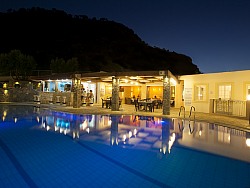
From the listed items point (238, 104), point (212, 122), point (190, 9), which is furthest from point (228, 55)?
point (212, 122)

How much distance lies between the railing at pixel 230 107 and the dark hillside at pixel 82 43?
37.4 metres

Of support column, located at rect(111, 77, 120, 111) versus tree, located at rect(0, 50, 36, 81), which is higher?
tree, located at rect(0, 50, 36, 81)

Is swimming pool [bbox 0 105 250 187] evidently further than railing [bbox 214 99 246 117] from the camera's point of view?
No

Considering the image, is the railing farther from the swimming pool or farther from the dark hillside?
the dark hillside

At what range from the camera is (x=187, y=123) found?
1253 centimetres

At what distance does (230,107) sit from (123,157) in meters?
12.3

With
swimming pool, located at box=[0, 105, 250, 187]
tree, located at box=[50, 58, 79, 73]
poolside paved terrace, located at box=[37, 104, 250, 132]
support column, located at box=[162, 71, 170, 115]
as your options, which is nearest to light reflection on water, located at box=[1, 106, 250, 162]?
swimming pool, located at box=[0, 105, 250, 187]

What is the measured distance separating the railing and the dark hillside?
123 ft

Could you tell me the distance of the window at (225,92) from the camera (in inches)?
642

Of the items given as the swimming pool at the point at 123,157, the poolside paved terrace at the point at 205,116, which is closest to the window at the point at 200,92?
the poolside paved terrace at the point at 205,116

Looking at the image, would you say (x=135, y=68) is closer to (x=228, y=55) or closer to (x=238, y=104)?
(x=228, y=55)

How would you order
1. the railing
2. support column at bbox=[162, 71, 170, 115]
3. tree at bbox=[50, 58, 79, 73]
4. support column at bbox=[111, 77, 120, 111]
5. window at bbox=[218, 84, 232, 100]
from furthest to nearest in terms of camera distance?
tree at bbox=[50, 58, 79, 73]
support column at bbox=[111, 77, 120, 111]
window at bbox=[218, 84, 232, 100]
support column at bbox=[162, 71, 170, 115]
the railing

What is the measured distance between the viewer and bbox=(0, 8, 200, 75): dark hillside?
55.5 m

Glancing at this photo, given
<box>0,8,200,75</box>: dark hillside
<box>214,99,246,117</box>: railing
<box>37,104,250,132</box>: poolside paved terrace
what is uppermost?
<box>0,8,200,75</box>: dark hillside
